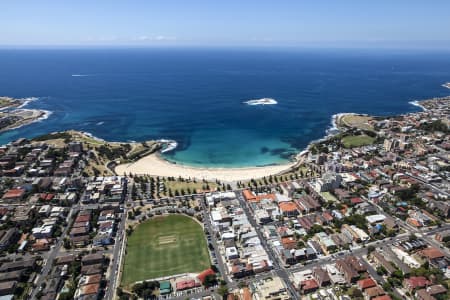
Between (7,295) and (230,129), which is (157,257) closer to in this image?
(7,295)

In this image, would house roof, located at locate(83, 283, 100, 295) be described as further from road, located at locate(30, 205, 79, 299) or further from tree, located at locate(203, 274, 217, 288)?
tree, located at locate(203, 274, 217, 288)

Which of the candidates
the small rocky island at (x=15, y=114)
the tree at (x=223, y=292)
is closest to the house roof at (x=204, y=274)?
the tree at (x=223, y=292)

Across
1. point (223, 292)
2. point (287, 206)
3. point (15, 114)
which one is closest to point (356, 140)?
point (287, 206)

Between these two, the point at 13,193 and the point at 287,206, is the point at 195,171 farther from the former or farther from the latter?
the point at 13,193

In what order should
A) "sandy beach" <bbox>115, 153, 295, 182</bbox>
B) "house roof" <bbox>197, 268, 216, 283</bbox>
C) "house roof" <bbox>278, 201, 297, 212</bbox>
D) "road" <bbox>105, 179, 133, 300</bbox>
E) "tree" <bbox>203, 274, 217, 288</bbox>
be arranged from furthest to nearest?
"sandy beach" <bbox>115, 153, 295, 182</bbox> → "house roof" <bbox>278, 201, 297, 212</bbox> → "house roof" <bbox>197, 268, 216, 283</bbox> → "tree" <bbox>203, 274, 217, 288</bbox> → "road" <bbox>105, 179, 133, 300</bbox>

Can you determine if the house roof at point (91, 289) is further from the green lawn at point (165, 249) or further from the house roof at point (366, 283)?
the house roof at point (366, 283)

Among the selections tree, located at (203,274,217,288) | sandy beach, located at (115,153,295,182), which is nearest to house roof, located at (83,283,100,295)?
tree, located at (203,274,217,288)

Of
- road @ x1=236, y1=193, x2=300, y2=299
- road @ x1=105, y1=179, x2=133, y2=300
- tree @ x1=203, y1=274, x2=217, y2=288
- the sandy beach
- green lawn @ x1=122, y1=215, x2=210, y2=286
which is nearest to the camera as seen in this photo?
road @ x1=236, y1=193, x2=300, y2=299
